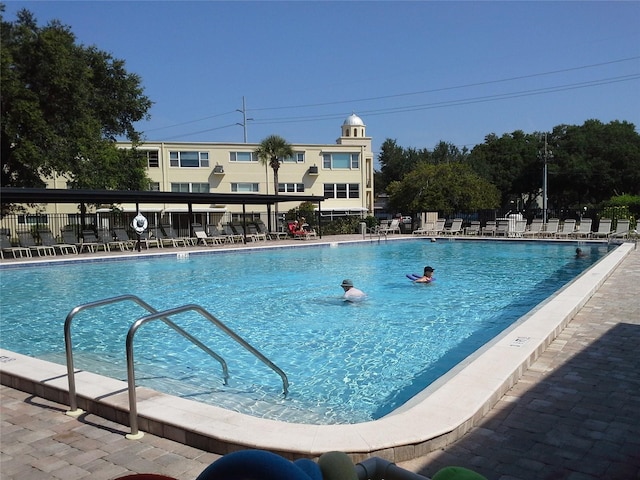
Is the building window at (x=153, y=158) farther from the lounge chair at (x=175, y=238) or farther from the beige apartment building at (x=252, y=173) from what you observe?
the lounge chair at (x=175, y=238)

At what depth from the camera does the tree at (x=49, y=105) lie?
20656 millimetres

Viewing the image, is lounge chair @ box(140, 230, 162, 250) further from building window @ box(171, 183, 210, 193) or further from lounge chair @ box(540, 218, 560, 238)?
lounge chair @ box(540, 218, 560, 238)

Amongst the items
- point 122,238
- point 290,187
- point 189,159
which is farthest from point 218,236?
point 290,187

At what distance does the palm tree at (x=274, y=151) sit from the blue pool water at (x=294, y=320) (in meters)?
20.3

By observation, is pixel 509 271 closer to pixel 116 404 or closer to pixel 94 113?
pixel 116 404

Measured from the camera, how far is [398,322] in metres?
9.10

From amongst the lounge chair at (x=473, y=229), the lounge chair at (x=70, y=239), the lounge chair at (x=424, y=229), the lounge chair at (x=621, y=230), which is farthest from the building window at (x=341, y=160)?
the lounge chair at (x=70, y=239)

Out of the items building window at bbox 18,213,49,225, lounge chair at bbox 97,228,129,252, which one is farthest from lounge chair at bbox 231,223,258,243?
building window at bbox 18,213,49,225

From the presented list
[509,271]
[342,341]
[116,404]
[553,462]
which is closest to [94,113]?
[509,271]

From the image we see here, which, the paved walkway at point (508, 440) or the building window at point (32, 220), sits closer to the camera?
the paved walkway at point (508, 440)

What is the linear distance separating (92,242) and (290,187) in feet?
72.9

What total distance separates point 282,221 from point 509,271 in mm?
22293

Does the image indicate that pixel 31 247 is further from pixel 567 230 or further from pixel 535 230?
pixel 567 230

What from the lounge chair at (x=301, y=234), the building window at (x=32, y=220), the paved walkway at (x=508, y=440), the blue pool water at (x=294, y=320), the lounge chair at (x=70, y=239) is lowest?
the blue pool water at (x=294, y=320)
